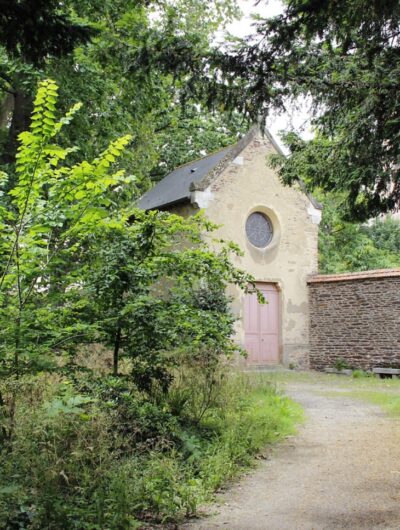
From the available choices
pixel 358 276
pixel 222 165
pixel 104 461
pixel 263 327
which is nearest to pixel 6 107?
pixel 222 165

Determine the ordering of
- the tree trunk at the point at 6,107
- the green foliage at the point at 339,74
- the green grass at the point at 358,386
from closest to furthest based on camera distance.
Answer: the green foliage at the point at 339,74 → the green grass at the point at 358,386 → the tree trunk at the point at 6,107

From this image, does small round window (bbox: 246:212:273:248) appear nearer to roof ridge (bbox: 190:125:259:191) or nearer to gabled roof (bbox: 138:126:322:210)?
gabled roof (bbox: 138:126:322:210)

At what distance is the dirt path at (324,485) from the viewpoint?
4.39 metres

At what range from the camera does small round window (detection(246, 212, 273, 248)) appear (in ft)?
58.3

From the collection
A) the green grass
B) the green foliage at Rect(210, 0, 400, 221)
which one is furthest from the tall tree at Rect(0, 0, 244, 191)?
the green grass

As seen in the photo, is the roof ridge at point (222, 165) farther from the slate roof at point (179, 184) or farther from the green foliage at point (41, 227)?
the green foliage at point (41, 227)

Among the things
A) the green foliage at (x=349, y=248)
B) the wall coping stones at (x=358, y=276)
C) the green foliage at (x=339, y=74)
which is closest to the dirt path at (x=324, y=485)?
the green foliage at (x=339, y=74)

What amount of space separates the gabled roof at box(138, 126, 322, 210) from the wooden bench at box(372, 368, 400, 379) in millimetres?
6037

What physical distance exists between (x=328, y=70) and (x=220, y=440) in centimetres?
431

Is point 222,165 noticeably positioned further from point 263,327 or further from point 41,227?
point 41,227

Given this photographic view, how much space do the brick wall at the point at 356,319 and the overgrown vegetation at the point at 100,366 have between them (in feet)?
31.0

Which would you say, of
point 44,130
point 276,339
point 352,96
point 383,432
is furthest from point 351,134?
point 276,339

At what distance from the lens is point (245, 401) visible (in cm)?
816

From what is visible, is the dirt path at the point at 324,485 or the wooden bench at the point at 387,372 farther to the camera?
the wooden bench at the point at 387,372
